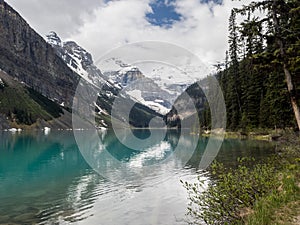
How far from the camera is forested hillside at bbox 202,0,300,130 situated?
52.2 ft

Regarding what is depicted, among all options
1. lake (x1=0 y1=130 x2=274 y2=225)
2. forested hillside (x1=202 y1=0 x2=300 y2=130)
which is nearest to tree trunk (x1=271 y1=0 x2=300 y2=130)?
forested hillside (x1=202 y1=0 x2=300 y2=130)

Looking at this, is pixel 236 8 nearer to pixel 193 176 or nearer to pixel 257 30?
pixel 257 30

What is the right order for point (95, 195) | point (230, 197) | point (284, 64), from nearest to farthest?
point (230, 197)
point (284, 64)
point (95, 195)

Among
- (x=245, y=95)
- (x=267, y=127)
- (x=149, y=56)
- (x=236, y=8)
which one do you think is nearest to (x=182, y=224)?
(x=236, y=8)

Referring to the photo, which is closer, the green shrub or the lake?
the green shrub

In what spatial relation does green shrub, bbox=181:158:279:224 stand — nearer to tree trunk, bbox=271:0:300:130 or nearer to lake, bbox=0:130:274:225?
lake, bbox=0:130:274:225

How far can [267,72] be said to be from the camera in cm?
1694

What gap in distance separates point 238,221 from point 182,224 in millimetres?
5068

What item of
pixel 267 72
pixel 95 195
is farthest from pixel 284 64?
pixel 95 195

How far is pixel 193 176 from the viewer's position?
28062 mm

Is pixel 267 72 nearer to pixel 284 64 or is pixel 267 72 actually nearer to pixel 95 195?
pixel 284 64

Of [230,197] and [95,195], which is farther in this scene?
[95,195]

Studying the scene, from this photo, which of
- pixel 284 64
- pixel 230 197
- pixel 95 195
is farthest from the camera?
pixel 95 195

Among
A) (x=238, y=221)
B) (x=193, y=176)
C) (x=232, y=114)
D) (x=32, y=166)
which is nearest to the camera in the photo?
(x=238, y=221)
